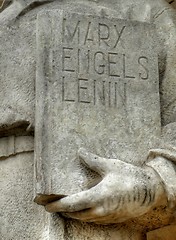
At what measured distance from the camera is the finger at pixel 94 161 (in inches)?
99.1

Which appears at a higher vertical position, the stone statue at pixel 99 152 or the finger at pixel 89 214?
the stone statue at pixel 99 152

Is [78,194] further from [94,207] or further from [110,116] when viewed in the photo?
[110,116]

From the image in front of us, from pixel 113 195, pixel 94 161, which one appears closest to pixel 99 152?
pixel 94 161

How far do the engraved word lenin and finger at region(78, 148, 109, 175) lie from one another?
0.17 metres

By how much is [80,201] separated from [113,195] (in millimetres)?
94

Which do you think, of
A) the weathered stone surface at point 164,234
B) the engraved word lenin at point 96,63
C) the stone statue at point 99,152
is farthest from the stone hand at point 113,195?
the weathered stone surface at point 164,234

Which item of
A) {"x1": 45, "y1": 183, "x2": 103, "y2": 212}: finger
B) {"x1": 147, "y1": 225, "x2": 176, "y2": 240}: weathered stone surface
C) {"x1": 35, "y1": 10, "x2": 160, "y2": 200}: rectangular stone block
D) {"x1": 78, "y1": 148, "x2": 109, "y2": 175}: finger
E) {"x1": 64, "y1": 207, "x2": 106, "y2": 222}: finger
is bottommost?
{"x1": 147, "y1": 225, "x2": 176, "y2": 240}: weathered stone surface

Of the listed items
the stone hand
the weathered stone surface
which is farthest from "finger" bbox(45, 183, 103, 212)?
the weathered stone surface

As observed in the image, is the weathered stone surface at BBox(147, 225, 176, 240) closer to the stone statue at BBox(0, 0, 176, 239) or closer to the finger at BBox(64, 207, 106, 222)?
the stone statue at BBox(0, 0, 176, 239)

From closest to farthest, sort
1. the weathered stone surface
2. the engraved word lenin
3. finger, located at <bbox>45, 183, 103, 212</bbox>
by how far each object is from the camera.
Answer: finger, located at <bbox>45, 183, 103, 212</bbox> → the engraved word lenin → the weathered stone surface

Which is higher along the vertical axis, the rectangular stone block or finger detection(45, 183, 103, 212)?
the rectangular stone block

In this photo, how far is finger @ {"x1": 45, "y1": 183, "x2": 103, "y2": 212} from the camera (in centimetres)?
246

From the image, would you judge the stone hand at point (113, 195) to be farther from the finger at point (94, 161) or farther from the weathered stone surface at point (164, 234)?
the weathered stone surface at point (164, 234)

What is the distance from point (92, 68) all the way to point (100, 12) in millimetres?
305
